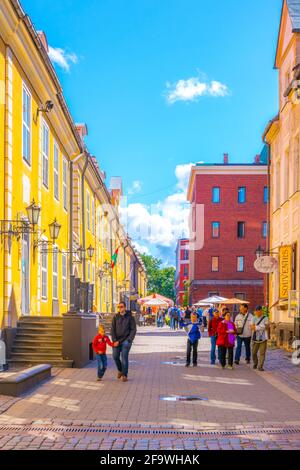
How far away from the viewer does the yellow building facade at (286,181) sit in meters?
23.1

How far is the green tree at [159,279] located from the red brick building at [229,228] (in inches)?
3225

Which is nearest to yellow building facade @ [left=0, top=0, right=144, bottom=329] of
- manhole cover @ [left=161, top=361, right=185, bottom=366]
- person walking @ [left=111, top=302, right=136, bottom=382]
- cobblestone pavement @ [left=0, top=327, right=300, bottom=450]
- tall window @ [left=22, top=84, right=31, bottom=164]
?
tall window @ [left=22, top=84, right=31, bottom=164]

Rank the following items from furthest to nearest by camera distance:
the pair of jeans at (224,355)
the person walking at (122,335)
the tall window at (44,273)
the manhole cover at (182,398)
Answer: the tall window at (44,273) < the pair of jeans at (224,355) < the person walking at (122,335) < the manhole cover at (182,398)

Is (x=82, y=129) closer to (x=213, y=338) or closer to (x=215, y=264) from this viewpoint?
(x=213, y=338)

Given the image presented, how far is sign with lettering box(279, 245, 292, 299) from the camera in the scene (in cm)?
2384

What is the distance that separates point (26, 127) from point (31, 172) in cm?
131

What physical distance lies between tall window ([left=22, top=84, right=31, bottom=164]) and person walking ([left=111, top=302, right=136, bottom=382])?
20.5ft

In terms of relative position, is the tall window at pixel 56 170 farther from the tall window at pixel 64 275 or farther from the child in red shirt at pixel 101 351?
the child in red shirt at pixel 101 351

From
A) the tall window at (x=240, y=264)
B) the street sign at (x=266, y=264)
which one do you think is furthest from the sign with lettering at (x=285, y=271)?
the tall window at (x=240, y=264)

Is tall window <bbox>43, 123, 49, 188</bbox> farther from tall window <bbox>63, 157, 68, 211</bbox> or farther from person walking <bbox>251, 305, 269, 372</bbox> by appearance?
person walking <bbox>251, 305, 269, 372</bbox>

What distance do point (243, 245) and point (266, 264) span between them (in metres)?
43.7

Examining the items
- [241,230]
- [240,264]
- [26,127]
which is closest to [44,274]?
[26,127]
